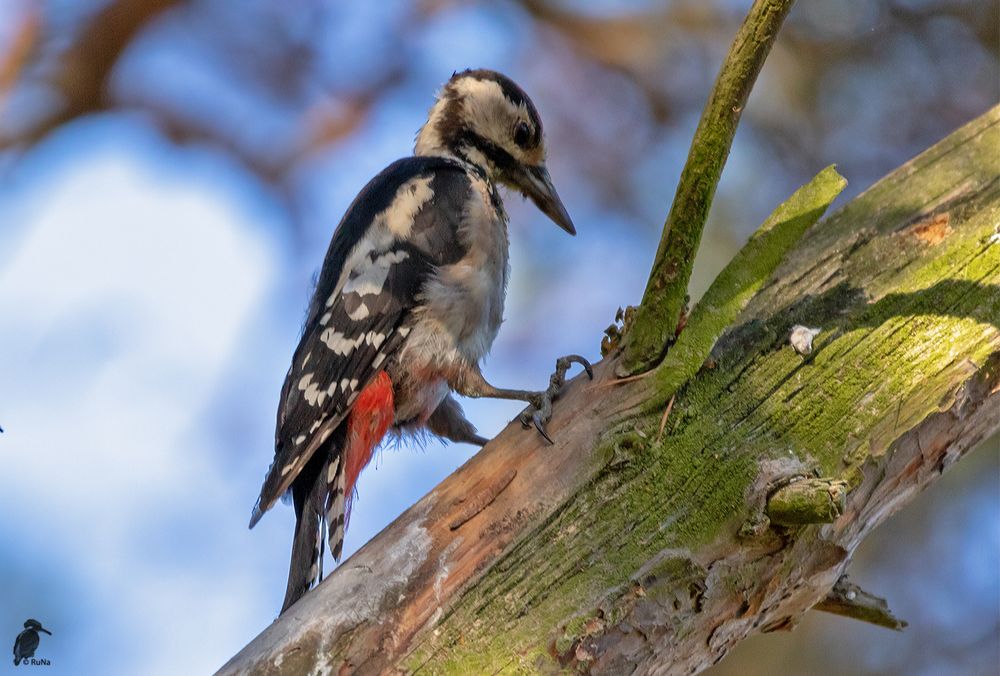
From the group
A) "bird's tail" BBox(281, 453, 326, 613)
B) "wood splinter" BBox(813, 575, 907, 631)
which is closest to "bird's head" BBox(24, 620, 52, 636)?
"bird's tail" BBox(281, 453, 326, 613)

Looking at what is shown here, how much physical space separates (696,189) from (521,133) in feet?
4.62

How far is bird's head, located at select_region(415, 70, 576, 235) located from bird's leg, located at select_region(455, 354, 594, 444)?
63 centimetres

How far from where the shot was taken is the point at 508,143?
2848mm

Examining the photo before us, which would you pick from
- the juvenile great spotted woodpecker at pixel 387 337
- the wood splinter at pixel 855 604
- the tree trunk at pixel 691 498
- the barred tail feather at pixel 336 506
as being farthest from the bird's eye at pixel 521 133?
the wood splinter at pixel 855 604

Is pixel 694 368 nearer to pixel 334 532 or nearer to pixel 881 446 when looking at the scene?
pixel 881 446

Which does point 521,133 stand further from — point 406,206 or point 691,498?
point 691,498

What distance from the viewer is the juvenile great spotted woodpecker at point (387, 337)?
2158 mm

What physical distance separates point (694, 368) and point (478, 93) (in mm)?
1550

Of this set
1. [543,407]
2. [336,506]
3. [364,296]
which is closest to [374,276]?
[364,296]

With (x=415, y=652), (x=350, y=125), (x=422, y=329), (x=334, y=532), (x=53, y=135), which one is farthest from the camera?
(x=350, y=125)

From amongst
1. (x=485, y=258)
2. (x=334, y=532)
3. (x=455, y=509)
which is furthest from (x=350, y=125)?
(x=455, y=509)

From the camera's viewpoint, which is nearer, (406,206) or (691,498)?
(691,498)

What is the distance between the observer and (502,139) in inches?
112

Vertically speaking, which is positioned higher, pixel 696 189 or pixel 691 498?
pixel 696 189
